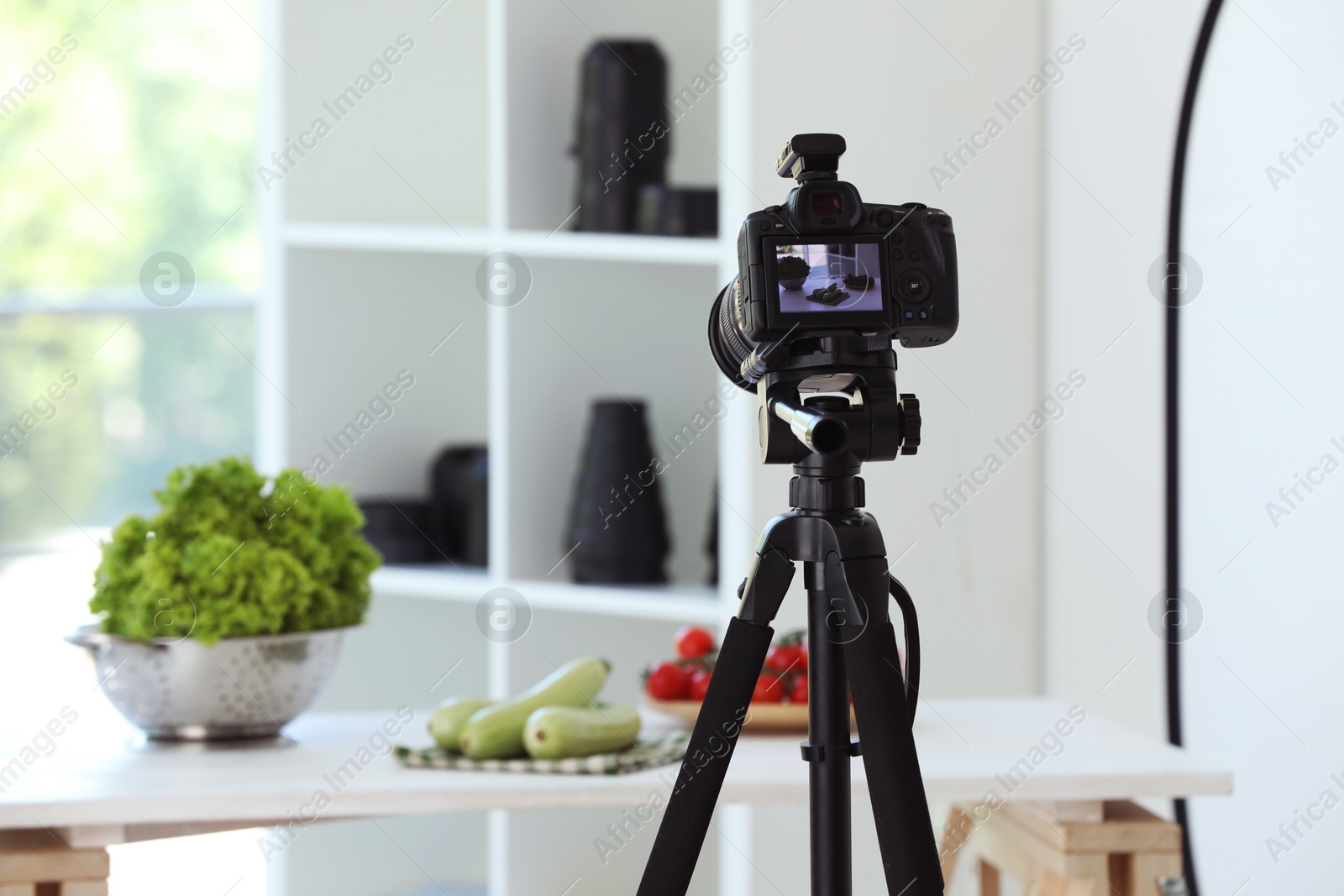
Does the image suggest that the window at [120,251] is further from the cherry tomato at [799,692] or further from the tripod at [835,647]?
the tripod at [835,647]

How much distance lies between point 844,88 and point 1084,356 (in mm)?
520

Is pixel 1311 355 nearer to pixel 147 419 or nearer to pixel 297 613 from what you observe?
pixel 297 613

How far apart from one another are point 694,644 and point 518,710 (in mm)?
308

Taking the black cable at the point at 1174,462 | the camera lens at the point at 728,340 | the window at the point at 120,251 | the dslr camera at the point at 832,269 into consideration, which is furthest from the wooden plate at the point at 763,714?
the window at the point at 120,251

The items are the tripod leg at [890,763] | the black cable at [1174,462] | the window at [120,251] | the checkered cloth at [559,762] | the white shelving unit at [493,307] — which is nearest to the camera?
the tripod leg at [890,763]

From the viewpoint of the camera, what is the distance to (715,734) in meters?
0.82

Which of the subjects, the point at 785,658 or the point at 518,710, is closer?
the point at 518,710

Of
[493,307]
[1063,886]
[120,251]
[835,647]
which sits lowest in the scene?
[1063,886]

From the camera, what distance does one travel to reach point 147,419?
131 inches

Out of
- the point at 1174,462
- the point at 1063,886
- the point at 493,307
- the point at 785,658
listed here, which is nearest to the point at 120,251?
the point at 493,307

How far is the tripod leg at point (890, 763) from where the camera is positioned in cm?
77

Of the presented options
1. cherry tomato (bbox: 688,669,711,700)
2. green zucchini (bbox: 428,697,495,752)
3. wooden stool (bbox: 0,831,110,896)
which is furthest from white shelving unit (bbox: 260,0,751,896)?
wooden stool (bbox: 0,831,110,896)

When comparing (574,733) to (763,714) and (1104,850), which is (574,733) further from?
(1104,850)

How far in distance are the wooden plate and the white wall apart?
0.47m
